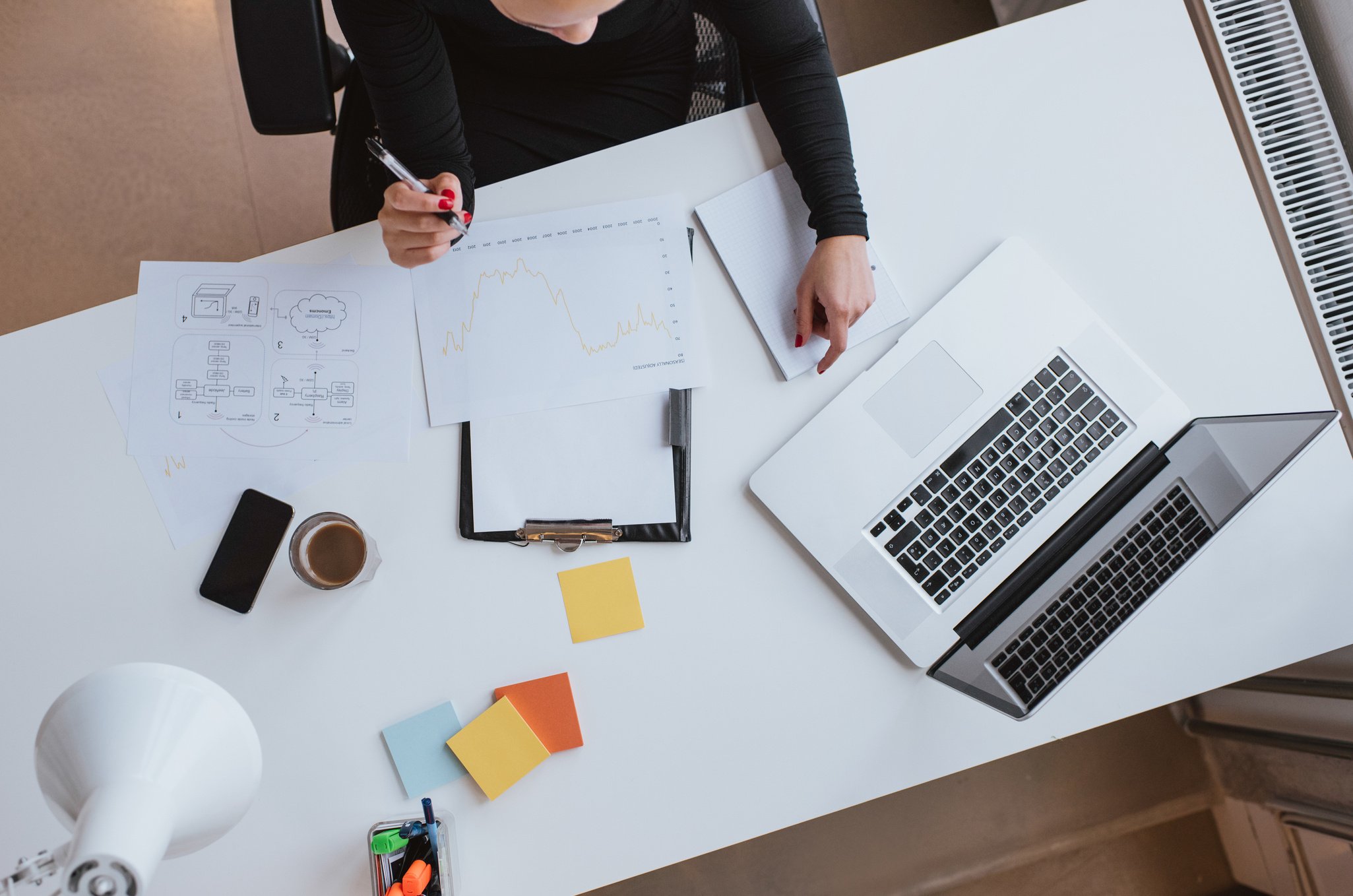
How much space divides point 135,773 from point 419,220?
550mm

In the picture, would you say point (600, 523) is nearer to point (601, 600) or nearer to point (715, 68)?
point (601, 600)

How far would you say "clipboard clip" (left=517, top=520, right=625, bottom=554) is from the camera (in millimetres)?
848

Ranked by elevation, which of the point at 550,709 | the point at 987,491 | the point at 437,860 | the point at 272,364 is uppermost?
the point at 272,364

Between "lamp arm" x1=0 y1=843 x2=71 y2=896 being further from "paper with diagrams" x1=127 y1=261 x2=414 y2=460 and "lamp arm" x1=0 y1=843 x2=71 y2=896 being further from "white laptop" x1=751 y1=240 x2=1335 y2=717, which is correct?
"white laptop" x1=751 y1=240 x2=1335 y2=717

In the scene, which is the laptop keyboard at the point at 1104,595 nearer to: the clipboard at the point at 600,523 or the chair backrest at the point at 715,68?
the clipboard at the point at 600,523

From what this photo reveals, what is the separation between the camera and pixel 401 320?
0.89 m

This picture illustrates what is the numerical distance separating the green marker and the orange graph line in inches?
19.7

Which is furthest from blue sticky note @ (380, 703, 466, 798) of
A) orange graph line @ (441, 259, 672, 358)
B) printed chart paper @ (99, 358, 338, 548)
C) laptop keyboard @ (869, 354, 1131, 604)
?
laptop keyboard @ (869, 354, 1131, 604)

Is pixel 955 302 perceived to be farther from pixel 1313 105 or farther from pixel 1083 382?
pixel 1313 105

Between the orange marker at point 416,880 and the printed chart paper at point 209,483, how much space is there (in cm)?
41

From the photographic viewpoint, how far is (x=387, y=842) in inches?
32.2

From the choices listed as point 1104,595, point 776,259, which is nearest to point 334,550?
point 776,259

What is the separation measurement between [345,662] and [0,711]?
0.37 meters

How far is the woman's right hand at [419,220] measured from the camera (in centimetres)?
81
